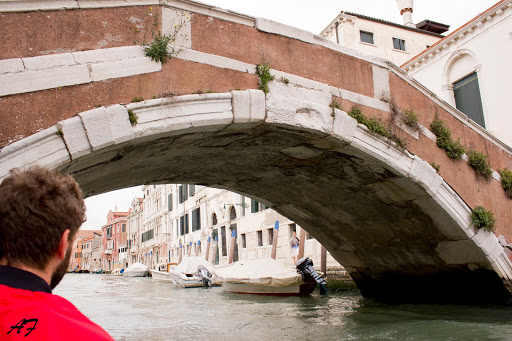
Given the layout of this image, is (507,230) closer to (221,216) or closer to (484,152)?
(484,152)

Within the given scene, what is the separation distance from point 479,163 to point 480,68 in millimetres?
4604

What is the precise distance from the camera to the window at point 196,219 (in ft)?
71.5

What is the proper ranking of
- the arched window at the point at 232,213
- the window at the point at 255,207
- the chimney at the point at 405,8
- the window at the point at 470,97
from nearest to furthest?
1. the window at the point at 470,97
2. the window at the point at 255,207
3. the chimney at the point at 405,8
4. the arched window at the point at 232,213

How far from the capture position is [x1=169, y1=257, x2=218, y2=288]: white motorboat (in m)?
13.6

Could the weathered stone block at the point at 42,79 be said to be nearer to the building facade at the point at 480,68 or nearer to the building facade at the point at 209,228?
the building facade at the point at 480,68

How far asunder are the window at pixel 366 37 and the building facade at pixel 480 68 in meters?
5.35

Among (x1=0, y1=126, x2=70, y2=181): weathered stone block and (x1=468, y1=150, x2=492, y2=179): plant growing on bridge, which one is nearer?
(x1=0, y1=126, x2=70, y2=181): weathered stone block

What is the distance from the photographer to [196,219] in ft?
72.6

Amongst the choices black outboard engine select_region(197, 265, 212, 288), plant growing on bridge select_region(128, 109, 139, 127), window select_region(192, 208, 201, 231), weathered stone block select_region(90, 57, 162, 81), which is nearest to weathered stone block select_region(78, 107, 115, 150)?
plant growing on bridge select_region(128, 109, 139, 127)

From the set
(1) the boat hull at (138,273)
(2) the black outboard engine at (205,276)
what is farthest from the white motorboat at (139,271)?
(2) the black outboard engine at (205,276)

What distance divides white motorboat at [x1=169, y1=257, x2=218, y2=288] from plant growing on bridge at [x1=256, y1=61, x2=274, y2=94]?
10338 millimetres

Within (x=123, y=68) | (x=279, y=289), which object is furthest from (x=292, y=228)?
(x=123, y=68)

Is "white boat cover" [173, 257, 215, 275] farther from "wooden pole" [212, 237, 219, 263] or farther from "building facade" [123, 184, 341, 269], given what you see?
"wooden pole" [212, 237, 219, 263]

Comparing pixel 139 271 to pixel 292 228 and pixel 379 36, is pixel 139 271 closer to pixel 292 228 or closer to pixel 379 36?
pixel 292 228
